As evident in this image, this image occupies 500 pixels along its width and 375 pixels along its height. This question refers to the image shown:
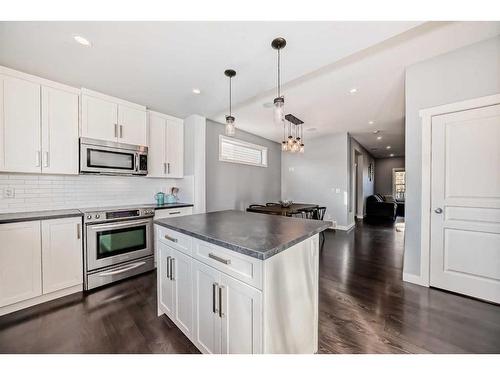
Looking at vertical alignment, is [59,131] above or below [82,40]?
below

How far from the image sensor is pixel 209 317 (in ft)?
4.17

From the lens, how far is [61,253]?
214 cm

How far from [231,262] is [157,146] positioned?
9.32 ft

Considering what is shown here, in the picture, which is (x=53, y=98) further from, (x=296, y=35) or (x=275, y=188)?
(x=275, y=188)

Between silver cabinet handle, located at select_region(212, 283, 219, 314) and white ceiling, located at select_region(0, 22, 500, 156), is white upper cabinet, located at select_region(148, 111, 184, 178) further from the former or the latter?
silver cabinet handle, located at select_region(212, 283, 219, 314)

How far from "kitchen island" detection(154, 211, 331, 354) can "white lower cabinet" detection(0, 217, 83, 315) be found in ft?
4.80

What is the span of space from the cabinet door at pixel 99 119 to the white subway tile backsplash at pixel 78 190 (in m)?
0.65

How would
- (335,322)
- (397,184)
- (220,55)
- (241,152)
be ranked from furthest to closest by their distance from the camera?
(397,184) → (241,152) → (220,55) → (335,322)

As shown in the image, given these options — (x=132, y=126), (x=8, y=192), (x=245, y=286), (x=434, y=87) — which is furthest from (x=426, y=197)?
(x=8, y=192)

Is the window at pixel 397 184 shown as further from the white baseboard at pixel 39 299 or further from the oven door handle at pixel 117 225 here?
the white baseboard at pixel 39 299

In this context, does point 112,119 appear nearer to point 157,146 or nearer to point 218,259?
point 157,146

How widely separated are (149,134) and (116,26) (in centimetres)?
184

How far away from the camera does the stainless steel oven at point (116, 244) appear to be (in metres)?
2.30
